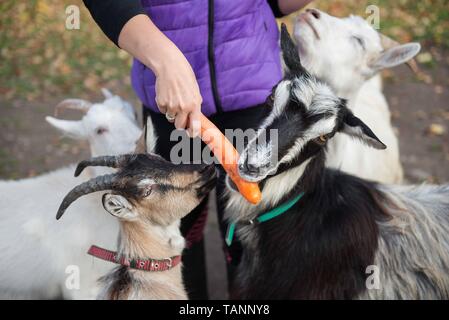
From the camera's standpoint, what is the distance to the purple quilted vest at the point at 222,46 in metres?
2.45

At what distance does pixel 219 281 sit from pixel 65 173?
1.50 metres

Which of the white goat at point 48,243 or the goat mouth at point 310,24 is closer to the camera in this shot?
the white goat at point 48,243

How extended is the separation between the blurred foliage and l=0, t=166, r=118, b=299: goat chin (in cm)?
392

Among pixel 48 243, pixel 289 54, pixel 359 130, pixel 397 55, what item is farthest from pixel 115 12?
pixel 397 55

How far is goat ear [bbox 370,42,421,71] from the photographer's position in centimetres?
347

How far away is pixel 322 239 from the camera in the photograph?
2648 mm

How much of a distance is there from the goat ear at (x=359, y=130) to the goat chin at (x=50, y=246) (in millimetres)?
1559

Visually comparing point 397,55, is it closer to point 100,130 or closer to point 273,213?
point 273,213

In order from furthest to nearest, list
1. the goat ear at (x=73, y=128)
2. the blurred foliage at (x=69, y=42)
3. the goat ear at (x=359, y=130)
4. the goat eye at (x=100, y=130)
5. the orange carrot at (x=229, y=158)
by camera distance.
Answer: the blurred foliage at (x=69, y=42) → the goat ear at (x=73, y=128) → the goat eye at (x=100, y=130) → the goat ear at (x=359, y=130) → the orange carrot at (x=229, y=158)

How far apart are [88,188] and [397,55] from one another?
2290mm

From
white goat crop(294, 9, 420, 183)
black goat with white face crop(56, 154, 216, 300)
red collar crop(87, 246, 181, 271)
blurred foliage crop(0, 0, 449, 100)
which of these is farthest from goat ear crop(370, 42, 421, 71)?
blurred foliage crop(0, 0, 449, 100)

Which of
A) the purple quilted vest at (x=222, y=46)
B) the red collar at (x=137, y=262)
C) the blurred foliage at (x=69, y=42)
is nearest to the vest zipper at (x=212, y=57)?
the purple quilted vest at (x=222, y=46)

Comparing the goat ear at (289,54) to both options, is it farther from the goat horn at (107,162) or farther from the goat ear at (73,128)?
the goat ear at (73,128)

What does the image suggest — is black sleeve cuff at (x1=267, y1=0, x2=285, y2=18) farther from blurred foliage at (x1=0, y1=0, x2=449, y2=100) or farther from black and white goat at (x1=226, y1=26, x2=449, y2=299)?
blurred foliage at (x1=0, y1=0, x2=449, y2=100)
